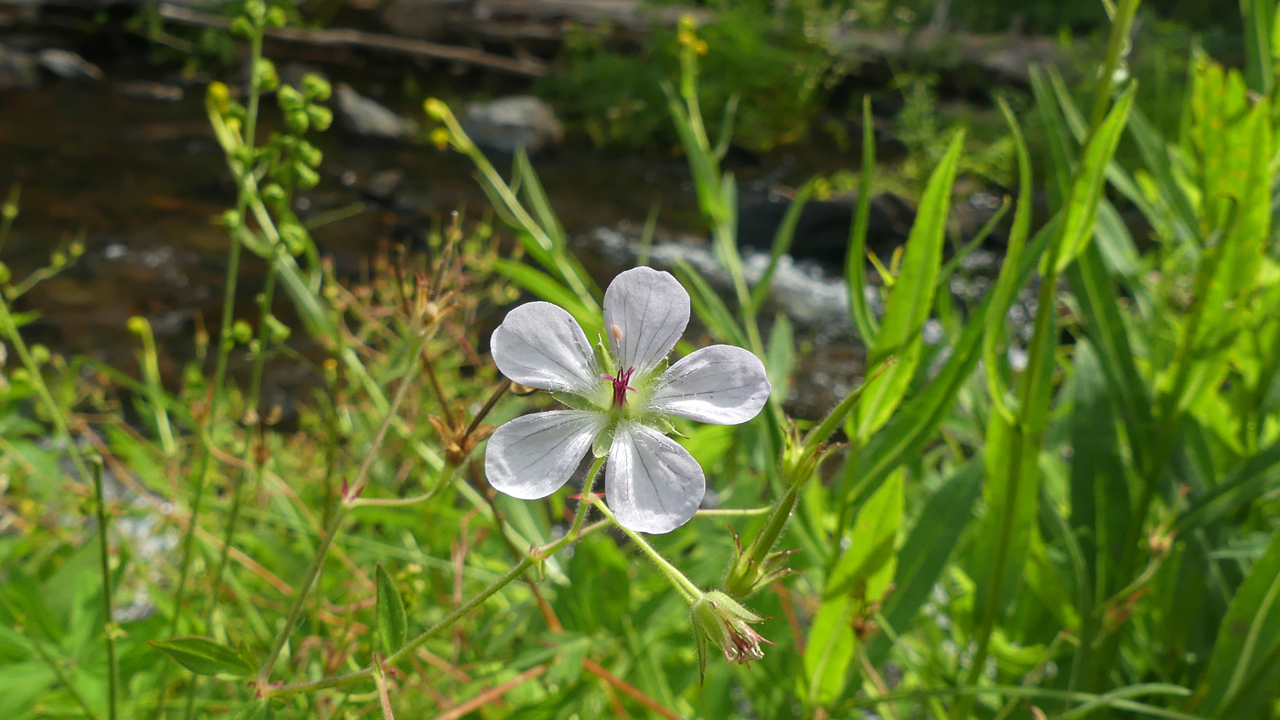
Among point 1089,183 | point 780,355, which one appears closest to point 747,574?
point 1089,183

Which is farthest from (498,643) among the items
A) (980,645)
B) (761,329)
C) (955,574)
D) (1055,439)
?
(761,329)

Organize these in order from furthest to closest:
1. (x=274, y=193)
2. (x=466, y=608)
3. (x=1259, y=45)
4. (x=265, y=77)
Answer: (x=1259, y=45) → (x=265, y=77) → (x=274, y=193) → (x=466, y=608)

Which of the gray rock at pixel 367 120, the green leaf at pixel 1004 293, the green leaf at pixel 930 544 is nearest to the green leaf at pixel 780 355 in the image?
the green leaf at pixel 930 544

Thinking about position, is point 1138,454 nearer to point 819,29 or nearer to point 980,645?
point 980,645

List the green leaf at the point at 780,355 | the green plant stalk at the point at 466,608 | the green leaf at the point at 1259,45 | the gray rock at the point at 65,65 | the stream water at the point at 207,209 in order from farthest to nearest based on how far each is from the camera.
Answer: the gray rock at the point at 65,65
the stream water at the point at 207,209
the green leaf at the point at 780,355
the green leaf at the point at 1259,45
the green plant stalk at the point at 466,608

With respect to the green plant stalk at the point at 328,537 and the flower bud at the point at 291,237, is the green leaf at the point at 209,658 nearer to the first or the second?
the green plant stalk at the point at 328,537

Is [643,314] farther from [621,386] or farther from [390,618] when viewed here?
[390,618]
